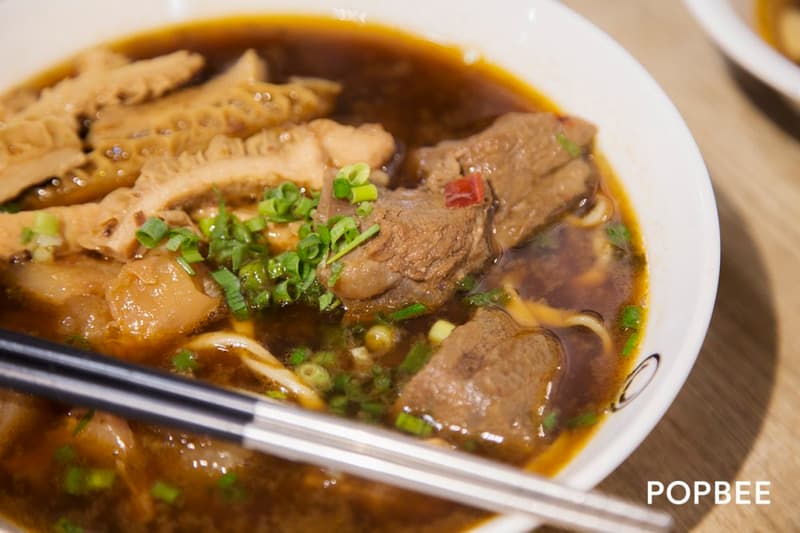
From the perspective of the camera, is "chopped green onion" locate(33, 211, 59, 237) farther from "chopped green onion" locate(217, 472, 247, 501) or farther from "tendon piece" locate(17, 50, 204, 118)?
"chopped green onion" locate(217, 472, 247, 501)

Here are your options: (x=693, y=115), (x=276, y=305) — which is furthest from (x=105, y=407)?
(x=693, y=115)

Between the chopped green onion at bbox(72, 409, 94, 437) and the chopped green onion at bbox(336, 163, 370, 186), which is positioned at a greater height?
the chopped green onion at bbox(336, 163, 370, 186)

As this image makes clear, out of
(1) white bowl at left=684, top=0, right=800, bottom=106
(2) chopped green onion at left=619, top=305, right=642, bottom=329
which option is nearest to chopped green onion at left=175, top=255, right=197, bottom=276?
(2) chopped green onion at left=619, top=305, right=642, bottom=329

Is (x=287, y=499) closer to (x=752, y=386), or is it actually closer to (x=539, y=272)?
(x=539, y=272)

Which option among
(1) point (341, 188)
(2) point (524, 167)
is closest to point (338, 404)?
A: (1) point (341, 188)

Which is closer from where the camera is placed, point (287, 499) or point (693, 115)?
point (287, 499)

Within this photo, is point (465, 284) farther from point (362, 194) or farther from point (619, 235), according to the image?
point (619, 235)
